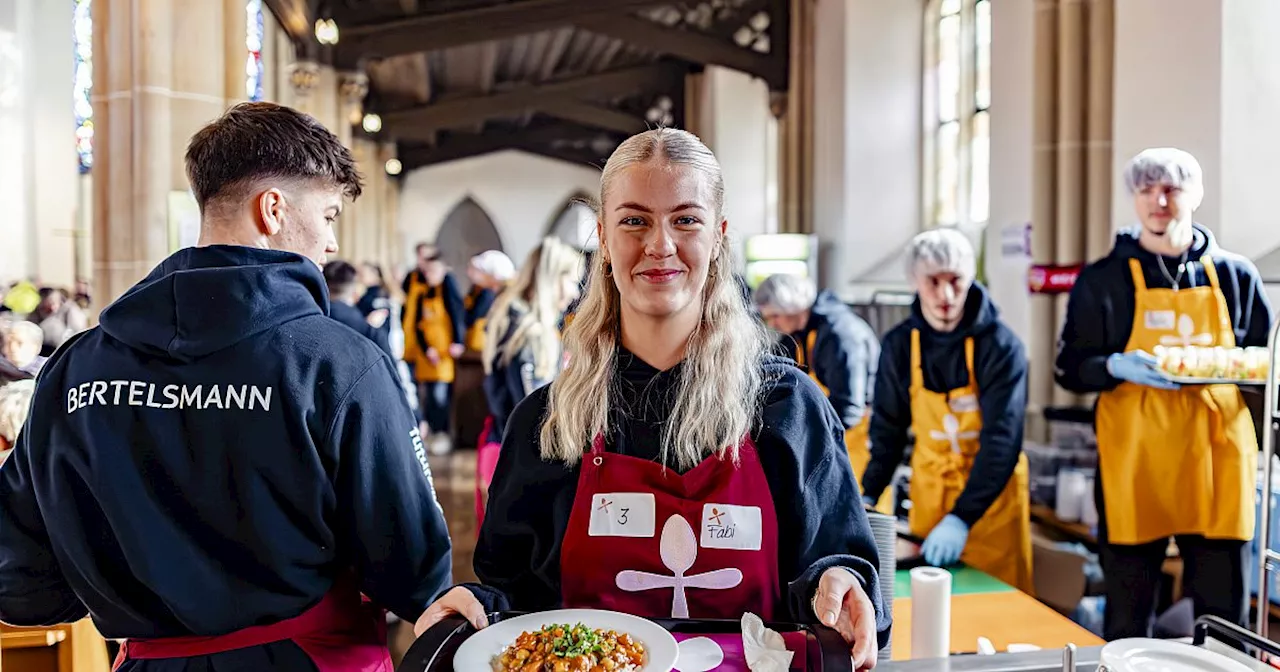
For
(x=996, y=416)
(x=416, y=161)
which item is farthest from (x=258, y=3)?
(x=416, y=161)

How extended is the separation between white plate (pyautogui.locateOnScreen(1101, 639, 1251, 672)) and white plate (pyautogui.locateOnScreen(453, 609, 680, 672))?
0.54 meters

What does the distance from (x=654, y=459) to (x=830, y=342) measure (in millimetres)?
2908

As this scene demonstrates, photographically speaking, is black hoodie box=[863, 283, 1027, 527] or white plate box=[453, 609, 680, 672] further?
black hoodie box=[863, 283, 1027, 527]

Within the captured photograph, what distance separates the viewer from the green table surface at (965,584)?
2381 mm

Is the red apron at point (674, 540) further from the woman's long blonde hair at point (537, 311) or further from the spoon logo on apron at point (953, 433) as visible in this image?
the woman's long blonde hair at point (537, 311)

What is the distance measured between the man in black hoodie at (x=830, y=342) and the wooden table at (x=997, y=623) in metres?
1.79

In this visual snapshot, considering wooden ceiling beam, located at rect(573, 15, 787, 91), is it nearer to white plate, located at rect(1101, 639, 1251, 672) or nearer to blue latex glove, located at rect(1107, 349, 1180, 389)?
blue latex glove, located at rect(1107, 349, 1180, 389)

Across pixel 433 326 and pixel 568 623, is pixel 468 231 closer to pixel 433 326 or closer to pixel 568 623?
pixel 433 326

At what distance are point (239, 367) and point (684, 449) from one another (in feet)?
2.13

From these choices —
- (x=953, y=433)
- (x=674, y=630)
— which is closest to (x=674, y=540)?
(x=674, y=630)

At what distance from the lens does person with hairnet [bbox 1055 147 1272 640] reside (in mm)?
2979

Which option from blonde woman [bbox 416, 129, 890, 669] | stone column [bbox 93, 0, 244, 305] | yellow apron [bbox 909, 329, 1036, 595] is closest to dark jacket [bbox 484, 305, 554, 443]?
stone column [bbox 93, 0, 244, 305]

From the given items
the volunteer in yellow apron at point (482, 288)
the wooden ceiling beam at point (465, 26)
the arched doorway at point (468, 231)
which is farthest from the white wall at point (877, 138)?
the arched doorway at point (468, 231)

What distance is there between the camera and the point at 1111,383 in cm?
312
